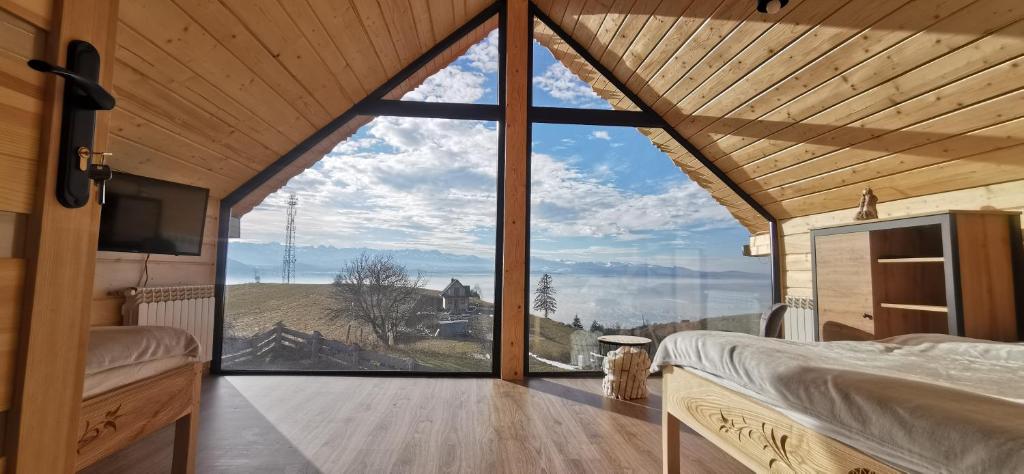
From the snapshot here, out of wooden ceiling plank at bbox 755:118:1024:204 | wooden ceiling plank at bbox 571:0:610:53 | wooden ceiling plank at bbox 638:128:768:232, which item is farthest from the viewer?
wooden ceiling plank at bbox 638:128:768:232

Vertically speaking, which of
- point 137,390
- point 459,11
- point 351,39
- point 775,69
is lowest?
point 137,390

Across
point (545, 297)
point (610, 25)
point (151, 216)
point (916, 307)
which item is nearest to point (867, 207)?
point (916, 307)

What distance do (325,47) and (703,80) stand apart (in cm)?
266

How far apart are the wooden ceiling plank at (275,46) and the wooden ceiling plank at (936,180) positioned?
3858 mm

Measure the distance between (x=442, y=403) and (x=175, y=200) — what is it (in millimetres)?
2264

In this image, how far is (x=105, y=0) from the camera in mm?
815

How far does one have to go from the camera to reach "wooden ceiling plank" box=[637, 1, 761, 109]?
2748 millimetres

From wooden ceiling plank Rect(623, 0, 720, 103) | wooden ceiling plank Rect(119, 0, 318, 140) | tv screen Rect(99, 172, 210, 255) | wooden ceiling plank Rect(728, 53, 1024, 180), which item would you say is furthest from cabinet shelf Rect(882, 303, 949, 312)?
tv screen Rect(99, 172, 210, 255)

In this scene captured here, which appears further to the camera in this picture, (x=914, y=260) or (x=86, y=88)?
(x=914, y=260)

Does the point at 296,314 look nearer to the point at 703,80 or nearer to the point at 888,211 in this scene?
the point at 703,80

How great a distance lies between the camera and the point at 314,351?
3.83 metres

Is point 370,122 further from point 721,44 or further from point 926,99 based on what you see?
point 926,99

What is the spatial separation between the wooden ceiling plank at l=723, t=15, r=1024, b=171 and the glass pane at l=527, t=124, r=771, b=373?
41.0 inches

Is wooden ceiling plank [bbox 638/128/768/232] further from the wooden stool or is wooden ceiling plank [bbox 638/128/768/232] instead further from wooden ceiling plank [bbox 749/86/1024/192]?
the wooden stool
